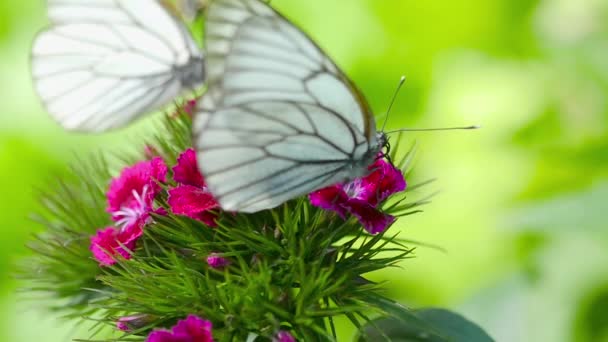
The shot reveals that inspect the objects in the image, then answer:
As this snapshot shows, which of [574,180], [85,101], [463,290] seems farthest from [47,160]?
[574,180]

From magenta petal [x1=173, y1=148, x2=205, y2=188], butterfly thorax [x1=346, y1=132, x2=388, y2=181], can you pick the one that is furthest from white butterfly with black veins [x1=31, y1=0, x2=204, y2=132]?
butterfly thorax [x1=346, y1=132, x2=388, y2=181]

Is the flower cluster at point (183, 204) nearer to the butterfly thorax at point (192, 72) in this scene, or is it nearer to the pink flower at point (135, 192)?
the pink flower at point (135, 192)

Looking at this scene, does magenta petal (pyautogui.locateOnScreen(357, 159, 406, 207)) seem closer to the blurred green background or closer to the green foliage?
the green foliage

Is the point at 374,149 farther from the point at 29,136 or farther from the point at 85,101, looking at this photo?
the point at 29,136

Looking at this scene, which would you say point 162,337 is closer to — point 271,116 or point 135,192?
point 135,192

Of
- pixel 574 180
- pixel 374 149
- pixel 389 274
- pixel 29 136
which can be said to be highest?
pixel 374 149

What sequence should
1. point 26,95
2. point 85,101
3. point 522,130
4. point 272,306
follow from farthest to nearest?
point 26,95 → point 522,130 → point 85,101 → point 272,306

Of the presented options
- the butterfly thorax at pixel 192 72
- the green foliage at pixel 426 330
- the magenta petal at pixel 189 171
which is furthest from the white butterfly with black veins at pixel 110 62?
the green foliage at pixel 426 330
